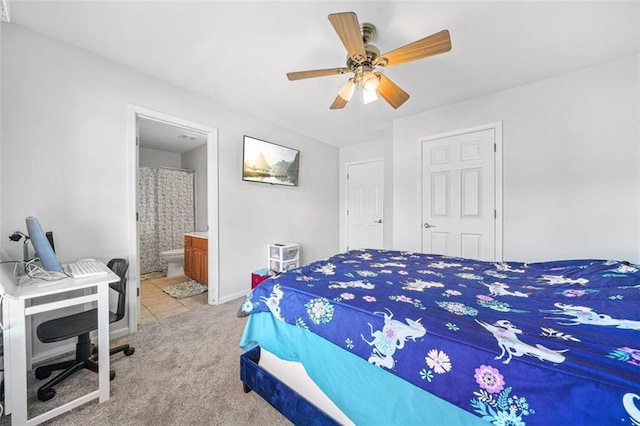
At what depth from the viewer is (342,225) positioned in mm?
4832

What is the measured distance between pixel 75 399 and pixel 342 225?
13.1ft

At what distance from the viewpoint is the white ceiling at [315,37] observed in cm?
158

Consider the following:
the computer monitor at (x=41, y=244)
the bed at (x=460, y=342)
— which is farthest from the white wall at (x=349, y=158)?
the computer monitor at (x=41, y=244)

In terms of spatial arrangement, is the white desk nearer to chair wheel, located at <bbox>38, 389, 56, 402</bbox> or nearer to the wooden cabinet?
chair wheel, located at <bbox>38, 389, 56, 402</bbox>

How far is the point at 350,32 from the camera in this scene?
1421 mm

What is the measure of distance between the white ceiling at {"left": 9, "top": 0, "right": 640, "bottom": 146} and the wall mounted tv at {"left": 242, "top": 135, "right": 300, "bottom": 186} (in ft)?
2.42

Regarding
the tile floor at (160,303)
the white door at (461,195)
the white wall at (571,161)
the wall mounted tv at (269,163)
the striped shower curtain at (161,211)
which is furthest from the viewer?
the striped shower curtain at (161,211)

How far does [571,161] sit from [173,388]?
3.84 metres

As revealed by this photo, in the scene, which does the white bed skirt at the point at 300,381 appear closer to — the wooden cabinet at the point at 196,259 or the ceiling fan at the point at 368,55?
the ceiling fan at the point at 368,55

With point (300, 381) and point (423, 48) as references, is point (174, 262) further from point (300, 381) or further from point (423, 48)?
point (423, 48)

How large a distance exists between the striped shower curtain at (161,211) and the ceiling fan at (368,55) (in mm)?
3738

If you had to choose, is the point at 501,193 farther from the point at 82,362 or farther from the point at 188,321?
the point at 82,362

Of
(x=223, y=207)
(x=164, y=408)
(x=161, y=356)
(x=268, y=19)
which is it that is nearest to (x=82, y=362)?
(x=161, y=356)

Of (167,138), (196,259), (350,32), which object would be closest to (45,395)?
(196,259)
